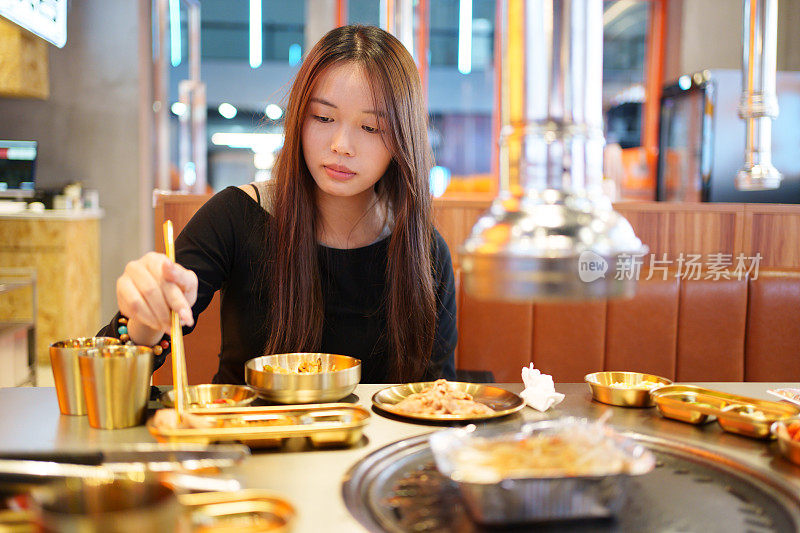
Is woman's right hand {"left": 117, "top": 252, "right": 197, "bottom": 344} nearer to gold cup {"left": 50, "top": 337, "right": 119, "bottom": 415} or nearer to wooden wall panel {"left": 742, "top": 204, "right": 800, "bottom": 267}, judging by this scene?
gold cup {"left": 50, "top": 337, "right": 119, "bottom": 415}

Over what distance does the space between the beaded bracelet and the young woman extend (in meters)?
0.28

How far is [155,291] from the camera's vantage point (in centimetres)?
106

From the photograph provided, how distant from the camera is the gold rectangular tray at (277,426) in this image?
0.88m

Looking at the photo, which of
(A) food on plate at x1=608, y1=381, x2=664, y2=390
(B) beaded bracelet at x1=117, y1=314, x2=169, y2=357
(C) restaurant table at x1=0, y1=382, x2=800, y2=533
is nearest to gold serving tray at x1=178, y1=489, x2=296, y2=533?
(C) restaurant table at x1=0, y1=382, x2=800, y2=533

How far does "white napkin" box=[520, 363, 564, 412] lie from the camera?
1.15 meters

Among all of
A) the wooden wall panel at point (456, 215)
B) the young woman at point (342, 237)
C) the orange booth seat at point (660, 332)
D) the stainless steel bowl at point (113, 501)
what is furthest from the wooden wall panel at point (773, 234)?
the stainless steel bowl at point (113, 501)

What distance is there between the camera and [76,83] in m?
5.45

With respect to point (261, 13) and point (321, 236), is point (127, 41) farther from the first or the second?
point (321, 236)

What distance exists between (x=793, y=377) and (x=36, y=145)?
5185mm

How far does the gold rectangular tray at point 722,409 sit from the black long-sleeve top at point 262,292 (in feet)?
2.15

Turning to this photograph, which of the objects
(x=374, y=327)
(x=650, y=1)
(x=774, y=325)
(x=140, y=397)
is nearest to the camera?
(x=140, y=397)

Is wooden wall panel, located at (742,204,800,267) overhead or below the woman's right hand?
overhead

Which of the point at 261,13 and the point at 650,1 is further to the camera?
the point at 261,13

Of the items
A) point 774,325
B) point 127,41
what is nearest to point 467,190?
point 127,41
